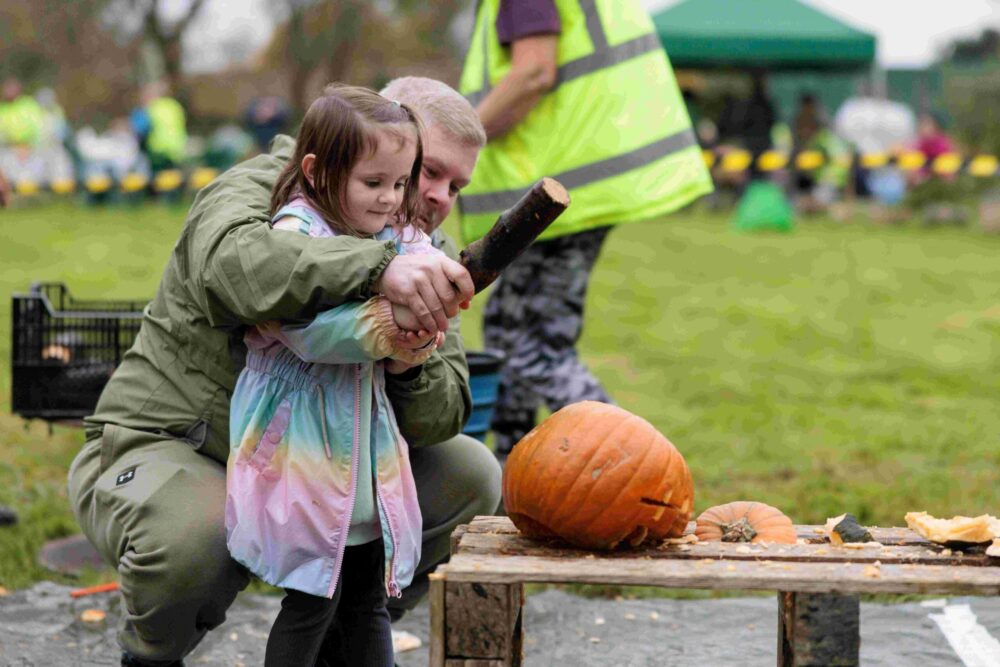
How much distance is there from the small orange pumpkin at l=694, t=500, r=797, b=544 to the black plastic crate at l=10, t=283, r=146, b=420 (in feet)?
6.97

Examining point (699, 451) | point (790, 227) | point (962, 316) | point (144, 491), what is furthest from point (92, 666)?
point (790, 227)

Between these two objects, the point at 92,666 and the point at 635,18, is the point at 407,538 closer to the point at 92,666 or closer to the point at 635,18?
the point at 92,666

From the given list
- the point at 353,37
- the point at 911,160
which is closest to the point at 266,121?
the point at 911,160

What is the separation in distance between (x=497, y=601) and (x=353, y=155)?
914 mm

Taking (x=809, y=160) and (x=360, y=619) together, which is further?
(x=809, y=160)

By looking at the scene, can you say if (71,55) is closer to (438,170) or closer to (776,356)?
(776,356)

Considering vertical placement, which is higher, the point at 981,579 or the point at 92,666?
the point at 981,579

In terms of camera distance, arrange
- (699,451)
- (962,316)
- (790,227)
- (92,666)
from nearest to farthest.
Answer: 1. (92,666)
2. (699,451)
3. (962,316)
4. (790,227)

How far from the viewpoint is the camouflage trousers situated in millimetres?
4734

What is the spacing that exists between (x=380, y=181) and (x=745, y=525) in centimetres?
109

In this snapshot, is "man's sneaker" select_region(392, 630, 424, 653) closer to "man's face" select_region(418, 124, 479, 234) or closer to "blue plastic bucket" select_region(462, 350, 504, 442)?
"blue plastic bucket" select_region(462, 350, 504, 442)

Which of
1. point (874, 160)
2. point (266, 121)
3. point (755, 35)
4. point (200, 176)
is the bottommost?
point (200, 176)

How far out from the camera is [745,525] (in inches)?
117

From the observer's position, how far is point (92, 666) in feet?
12.2
